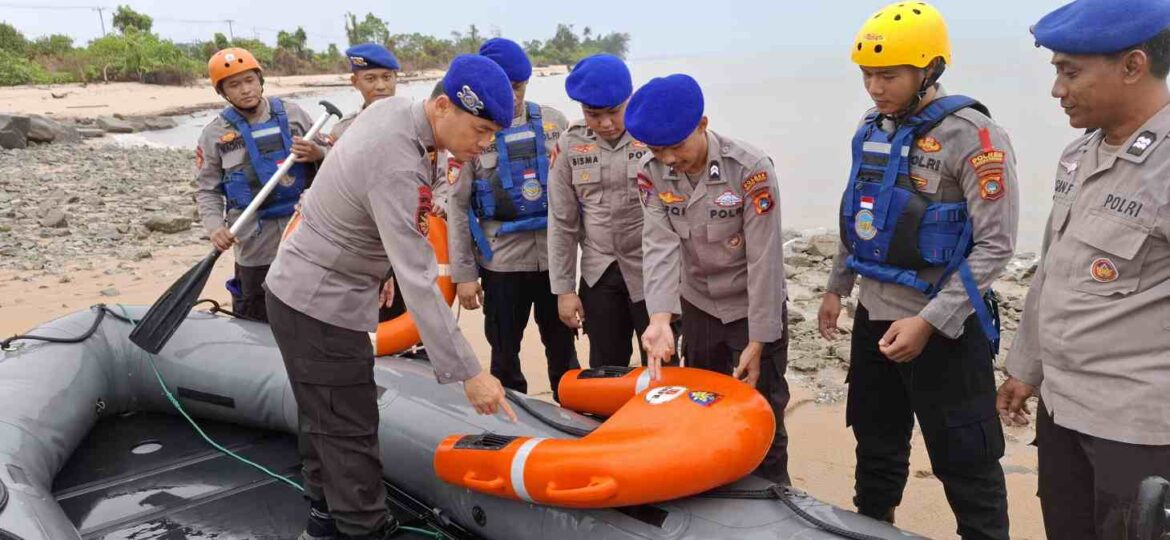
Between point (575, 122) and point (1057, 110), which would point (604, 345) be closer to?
point (575, 122)

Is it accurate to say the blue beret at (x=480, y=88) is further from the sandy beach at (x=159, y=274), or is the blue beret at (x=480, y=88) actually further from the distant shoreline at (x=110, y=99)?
the distant shoreline at (x=110, y=99)

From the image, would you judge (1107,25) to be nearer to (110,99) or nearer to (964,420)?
(964,420)

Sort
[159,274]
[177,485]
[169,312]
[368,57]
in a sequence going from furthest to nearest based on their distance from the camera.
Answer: [159,274]
[368,57]
[169,312]
[177,485]

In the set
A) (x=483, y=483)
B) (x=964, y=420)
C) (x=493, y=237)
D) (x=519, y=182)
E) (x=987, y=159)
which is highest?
(x=987, y=159)

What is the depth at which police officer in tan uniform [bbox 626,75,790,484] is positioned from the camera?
217 centimetres

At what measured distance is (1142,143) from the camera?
4.94 feet

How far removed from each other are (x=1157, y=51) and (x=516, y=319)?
2.26 m

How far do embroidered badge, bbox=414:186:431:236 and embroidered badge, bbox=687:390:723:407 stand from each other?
2.54 ft

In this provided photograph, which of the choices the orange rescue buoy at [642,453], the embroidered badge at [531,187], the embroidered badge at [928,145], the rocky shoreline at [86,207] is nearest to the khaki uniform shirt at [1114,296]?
the embroidered badge at [928,145]

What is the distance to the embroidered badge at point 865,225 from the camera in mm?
2203

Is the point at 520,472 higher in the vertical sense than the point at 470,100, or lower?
lower

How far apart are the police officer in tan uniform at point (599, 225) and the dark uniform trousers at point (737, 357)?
343mm

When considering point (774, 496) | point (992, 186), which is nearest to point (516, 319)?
point (774, 496)

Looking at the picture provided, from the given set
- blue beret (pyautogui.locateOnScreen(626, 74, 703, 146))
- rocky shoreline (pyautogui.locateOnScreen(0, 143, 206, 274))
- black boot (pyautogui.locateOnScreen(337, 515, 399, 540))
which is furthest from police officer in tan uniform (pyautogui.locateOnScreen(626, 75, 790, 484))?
rocky shoreline (pyautogui.locateOnScreen(0, 143, 206, 274))
